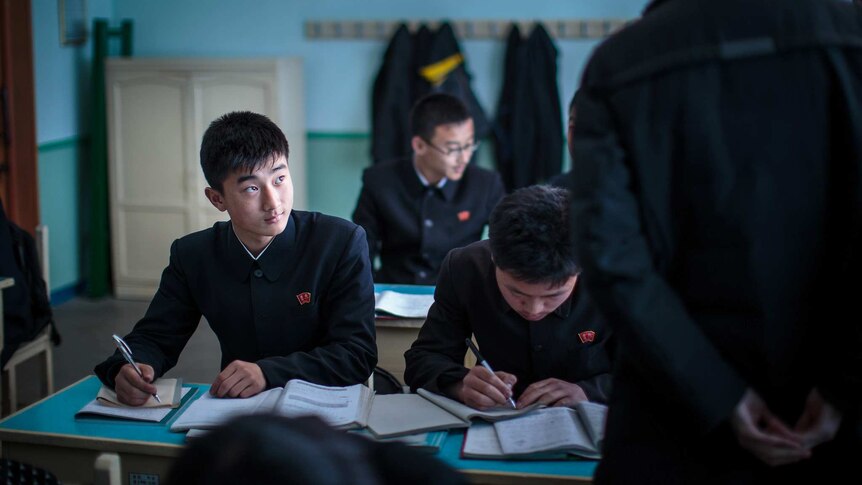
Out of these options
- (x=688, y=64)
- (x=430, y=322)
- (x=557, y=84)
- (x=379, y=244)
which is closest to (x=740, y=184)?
(x=688, y=64)

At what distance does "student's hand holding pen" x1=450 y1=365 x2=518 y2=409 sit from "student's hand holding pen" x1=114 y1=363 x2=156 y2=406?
0.65 metres

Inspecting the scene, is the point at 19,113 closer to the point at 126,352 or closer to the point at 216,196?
the point at 216,196

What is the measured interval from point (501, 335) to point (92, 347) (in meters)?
3.20

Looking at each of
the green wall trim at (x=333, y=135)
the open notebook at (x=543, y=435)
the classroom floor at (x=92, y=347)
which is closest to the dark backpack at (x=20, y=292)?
the classroom floor at (x=92, y=347)

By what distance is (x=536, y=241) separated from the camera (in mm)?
1890

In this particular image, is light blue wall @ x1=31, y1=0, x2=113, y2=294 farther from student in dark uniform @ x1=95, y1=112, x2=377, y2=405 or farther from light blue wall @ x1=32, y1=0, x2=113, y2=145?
student in dark uniform @ x1=95, y1=112, x2=377, y2=405

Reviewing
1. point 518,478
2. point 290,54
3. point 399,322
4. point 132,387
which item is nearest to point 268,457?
point 518,478

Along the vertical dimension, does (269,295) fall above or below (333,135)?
below

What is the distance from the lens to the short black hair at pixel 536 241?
74.2 inches

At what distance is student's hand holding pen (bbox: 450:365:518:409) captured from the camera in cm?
185

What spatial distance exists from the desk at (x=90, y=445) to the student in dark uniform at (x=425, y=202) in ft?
6.11

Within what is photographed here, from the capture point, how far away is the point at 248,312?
7.50 ft

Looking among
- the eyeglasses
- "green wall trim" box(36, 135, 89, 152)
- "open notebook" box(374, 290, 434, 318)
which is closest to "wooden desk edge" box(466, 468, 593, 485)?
"open notebook" box(374, 290, 434, 318)

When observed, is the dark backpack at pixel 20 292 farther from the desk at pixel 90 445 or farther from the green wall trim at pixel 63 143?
the green wall trim at pixel 63 143
